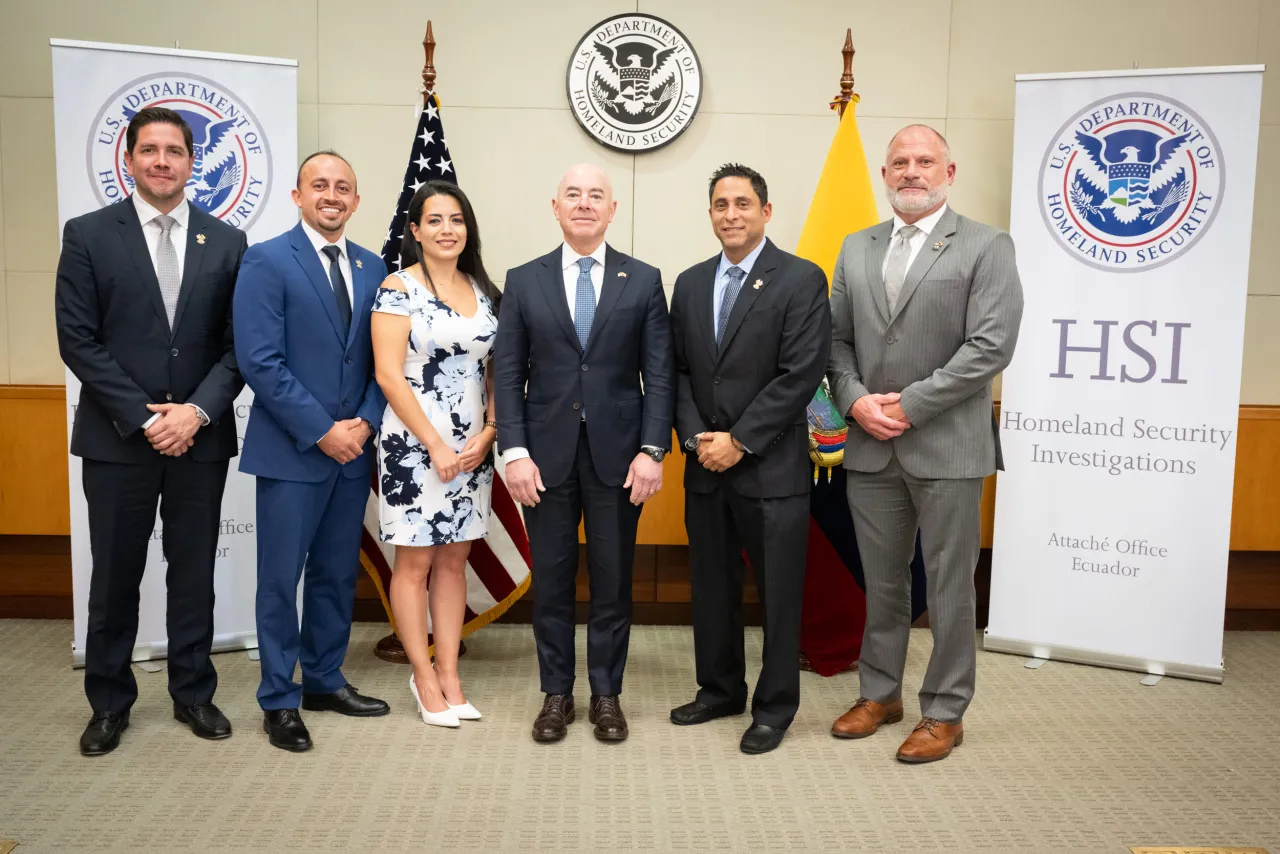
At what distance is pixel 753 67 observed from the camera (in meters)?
4.40

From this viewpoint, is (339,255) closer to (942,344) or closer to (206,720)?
(206,720)

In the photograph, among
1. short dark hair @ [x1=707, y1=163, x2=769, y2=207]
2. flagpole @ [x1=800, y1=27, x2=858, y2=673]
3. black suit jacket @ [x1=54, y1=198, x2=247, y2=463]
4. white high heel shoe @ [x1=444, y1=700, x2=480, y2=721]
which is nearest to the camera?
black suit jacket @ [x1=54, y1=198, x2=247, y2=463]

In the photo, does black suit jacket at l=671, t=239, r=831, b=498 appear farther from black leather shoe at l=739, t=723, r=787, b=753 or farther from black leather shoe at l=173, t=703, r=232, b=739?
black leather shoe at l=173, t=703, r=232, b=739

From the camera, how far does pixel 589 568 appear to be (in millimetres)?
3109

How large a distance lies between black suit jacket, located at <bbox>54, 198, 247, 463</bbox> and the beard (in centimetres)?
207

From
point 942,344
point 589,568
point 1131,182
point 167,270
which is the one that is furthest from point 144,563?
point 1131,182

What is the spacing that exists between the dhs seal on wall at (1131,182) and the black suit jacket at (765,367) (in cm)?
151

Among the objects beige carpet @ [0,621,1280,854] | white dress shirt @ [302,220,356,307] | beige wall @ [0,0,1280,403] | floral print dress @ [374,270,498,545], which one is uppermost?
beige wall @ [0,0,1280,403]

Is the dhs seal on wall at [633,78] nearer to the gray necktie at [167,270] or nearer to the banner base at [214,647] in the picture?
the gray necktie at [167,270]

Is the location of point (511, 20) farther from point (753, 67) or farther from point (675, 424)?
point (675, 424)

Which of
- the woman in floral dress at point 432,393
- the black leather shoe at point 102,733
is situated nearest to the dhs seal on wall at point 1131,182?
the woman in floral dress at point 432,393

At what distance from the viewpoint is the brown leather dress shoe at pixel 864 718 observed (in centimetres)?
312

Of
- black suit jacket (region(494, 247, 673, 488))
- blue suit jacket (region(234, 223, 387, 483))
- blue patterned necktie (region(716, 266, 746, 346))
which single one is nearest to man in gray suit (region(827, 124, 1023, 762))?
blue patterned necktie (region(716, 266, 746, 346))

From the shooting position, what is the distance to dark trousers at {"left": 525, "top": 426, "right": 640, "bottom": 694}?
3.04 metres
